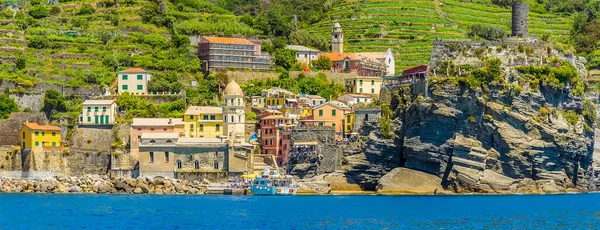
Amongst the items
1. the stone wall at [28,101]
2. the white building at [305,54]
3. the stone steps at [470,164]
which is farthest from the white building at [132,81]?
the stone steps at [470,164]

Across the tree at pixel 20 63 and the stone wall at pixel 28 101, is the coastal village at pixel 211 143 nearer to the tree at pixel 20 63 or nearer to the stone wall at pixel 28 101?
the stone wall at pixel 28 101

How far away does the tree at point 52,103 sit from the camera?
88.7m

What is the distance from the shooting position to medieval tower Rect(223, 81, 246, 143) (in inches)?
3447

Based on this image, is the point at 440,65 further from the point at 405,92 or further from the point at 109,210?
the point at 109,210

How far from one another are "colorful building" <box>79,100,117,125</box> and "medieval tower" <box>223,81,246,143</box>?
26.9 ft

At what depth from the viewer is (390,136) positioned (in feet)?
278

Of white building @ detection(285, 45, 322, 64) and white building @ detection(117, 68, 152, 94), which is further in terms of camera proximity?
white building @ detection(285, 45, 322, 64)

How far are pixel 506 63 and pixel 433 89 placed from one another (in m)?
5.80

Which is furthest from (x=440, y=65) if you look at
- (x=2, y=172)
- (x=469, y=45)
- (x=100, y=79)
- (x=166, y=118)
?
(x=2, y=172)

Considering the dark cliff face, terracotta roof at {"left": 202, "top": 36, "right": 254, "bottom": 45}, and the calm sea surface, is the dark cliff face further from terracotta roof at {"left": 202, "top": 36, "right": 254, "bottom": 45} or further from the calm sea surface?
terracotta roof at {"left": 202, "top": 36, "right": 254, "bottom": 45}

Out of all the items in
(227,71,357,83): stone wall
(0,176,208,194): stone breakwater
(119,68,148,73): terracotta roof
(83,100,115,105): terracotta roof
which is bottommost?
(0,176,208,194): stone breakwater

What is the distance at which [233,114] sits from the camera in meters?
87.8

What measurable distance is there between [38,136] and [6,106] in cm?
449

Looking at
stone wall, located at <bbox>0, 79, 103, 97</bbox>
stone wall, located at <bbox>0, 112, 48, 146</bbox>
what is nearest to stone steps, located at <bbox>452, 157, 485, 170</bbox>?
stone wall, located at <bbox>0, 79, 103, 97</bbox>
